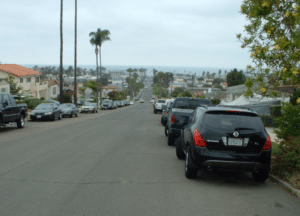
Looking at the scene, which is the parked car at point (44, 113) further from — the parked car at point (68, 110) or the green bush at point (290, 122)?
the green bush at point (290, 122)

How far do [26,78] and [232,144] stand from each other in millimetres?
53284

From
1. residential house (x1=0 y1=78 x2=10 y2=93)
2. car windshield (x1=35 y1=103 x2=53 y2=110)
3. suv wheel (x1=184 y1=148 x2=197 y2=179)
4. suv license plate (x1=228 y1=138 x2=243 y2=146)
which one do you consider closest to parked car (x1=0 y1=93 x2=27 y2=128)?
car windshield (x1=35 y1=103 x2=53 y2=110)

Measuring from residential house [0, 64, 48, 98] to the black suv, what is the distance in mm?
43588

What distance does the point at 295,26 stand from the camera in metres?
9.51

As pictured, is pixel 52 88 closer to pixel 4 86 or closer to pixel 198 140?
pixel 4 86

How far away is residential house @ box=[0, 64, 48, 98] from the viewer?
5034 centimetres

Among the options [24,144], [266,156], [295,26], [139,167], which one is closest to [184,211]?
[266,156]

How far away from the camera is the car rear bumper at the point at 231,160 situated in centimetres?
732

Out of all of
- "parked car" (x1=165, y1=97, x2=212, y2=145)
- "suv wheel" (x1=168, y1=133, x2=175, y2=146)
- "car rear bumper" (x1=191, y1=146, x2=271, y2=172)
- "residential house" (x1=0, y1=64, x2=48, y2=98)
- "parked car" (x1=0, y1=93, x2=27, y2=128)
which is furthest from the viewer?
"residential house" (x1=0, y1=64, x2=48, y2=98)

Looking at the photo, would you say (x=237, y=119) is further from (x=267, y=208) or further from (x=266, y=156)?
(x=267, y=208)

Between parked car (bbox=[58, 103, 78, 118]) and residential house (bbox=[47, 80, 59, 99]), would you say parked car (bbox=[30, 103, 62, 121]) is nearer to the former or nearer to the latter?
parked car (bbox=[58, 103, 78, 118])

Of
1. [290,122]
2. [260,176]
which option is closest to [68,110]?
[290,122]

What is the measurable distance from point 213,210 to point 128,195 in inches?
62.9

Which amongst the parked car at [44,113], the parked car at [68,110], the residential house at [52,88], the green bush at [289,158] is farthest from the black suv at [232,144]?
the residential house at [52,88]
